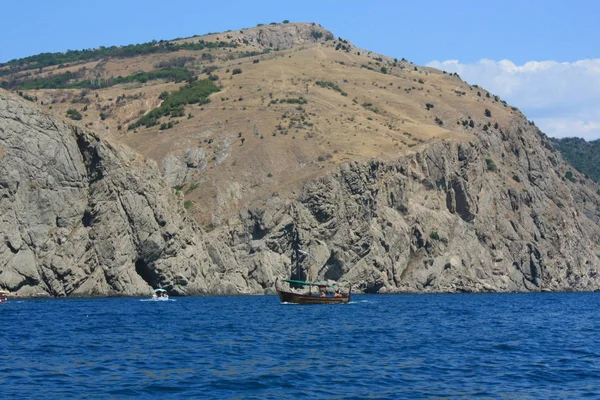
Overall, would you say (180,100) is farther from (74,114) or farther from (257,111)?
(74,114)

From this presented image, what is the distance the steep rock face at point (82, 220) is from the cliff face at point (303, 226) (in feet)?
0.44

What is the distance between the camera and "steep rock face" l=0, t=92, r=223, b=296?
76500 millimetres

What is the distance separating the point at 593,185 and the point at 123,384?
16004cm

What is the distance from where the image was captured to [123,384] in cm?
2719

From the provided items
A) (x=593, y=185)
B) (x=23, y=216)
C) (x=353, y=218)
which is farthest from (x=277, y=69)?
(x=23, y=216)

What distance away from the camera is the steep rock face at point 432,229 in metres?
96.5

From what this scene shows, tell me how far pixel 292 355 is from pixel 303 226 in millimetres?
62261

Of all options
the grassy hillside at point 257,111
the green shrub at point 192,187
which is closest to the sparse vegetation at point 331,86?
the grassy hillside at point 257,111

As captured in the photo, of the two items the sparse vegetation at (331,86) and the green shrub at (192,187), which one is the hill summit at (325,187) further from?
the sparse vegetation at (331,86)

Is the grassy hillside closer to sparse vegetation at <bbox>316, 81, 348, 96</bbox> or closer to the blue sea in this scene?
sparse vegetation at <bbox>316, 81, 348, 96</bbox>

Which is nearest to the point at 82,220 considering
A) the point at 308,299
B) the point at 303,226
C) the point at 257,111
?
the point at 308,299

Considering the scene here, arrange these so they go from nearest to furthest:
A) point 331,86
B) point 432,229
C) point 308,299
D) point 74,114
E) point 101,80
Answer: point 308,299, point 432,229, point 74,114, point 331,86, point 101,80

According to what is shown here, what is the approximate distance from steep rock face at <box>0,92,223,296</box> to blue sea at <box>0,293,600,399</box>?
1711cm

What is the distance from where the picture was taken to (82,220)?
81938 millimetres
